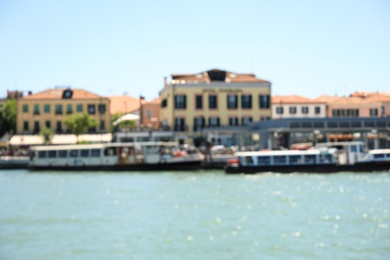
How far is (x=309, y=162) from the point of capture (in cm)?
4144

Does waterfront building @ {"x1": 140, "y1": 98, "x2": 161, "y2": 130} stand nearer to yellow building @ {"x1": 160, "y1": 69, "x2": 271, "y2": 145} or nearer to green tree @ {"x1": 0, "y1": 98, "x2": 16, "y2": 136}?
yellow building @ {"x1": 160, "y1": 69, "x2": 271, "y2": 145}

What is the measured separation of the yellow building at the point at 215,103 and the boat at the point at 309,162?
1721cm

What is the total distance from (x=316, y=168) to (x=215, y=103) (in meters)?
20.1

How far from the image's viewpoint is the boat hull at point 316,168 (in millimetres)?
40500

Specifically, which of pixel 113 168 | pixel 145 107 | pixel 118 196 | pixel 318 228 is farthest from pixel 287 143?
pixel 318 228

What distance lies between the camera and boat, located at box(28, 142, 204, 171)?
4615 centimetres

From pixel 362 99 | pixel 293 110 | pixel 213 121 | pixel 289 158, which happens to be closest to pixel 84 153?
pixel 213 121

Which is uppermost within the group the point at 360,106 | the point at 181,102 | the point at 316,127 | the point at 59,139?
the point at 360,106

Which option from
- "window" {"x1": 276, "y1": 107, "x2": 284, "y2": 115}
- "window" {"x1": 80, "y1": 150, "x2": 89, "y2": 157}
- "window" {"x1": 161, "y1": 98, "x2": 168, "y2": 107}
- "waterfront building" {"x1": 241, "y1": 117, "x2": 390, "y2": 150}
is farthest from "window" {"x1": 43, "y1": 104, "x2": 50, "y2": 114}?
"window" {"x1": 276, "y1": 107, "x2": 284, "y2": 115}

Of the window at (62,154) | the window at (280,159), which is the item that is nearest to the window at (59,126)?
the window at (62,154)

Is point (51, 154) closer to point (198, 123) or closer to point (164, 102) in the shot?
point (198, 123)

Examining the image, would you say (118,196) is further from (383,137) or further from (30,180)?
(383,137)

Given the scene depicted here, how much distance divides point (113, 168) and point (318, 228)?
30.2 meters

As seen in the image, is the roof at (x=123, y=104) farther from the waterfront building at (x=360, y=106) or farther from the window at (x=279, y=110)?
the waterfront building at (x=360, y=106)
